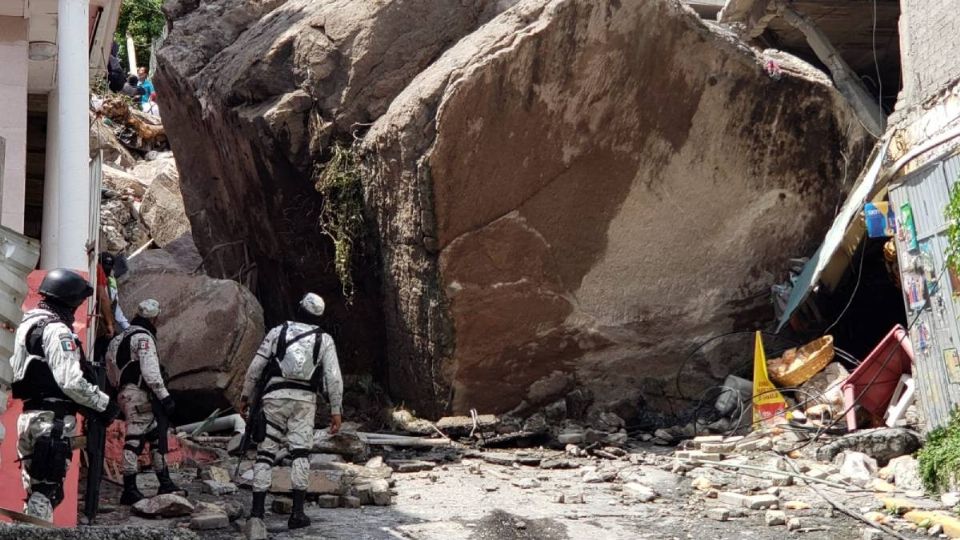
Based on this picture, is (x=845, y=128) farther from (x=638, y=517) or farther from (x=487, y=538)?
(x=487, y=538)

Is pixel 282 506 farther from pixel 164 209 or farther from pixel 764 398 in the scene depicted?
pixel 164 209

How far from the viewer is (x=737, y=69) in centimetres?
1231

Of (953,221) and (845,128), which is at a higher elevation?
(845,128)

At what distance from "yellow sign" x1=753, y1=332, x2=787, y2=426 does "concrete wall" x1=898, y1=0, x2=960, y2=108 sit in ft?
9.24

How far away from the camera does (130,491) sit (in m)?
8.77

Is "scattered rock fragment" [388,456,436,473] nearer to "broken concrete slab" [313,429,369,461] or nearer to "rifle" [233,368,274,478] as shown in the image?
"broken concrete slab" [313,429,369,461]

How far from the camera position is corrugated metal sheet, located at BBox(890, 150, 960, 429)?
9.61 metres

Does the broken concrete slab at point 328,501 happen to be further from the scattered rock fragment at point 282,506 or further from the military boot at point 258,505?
the military boot at point 258,505

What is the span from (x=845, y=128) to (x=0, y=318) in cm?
964

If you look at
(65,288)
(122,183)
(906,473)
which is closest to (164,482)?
(65,288)

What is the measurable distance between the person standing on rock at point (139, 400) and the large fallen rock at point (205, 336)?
10.4 ft

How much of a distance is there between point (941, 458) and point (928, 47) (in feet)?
12.9

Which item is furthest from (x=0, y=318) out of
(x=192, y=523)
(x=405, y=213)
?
(x=405, y=213)

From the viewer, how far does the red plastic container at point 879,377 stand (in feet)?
35.5
